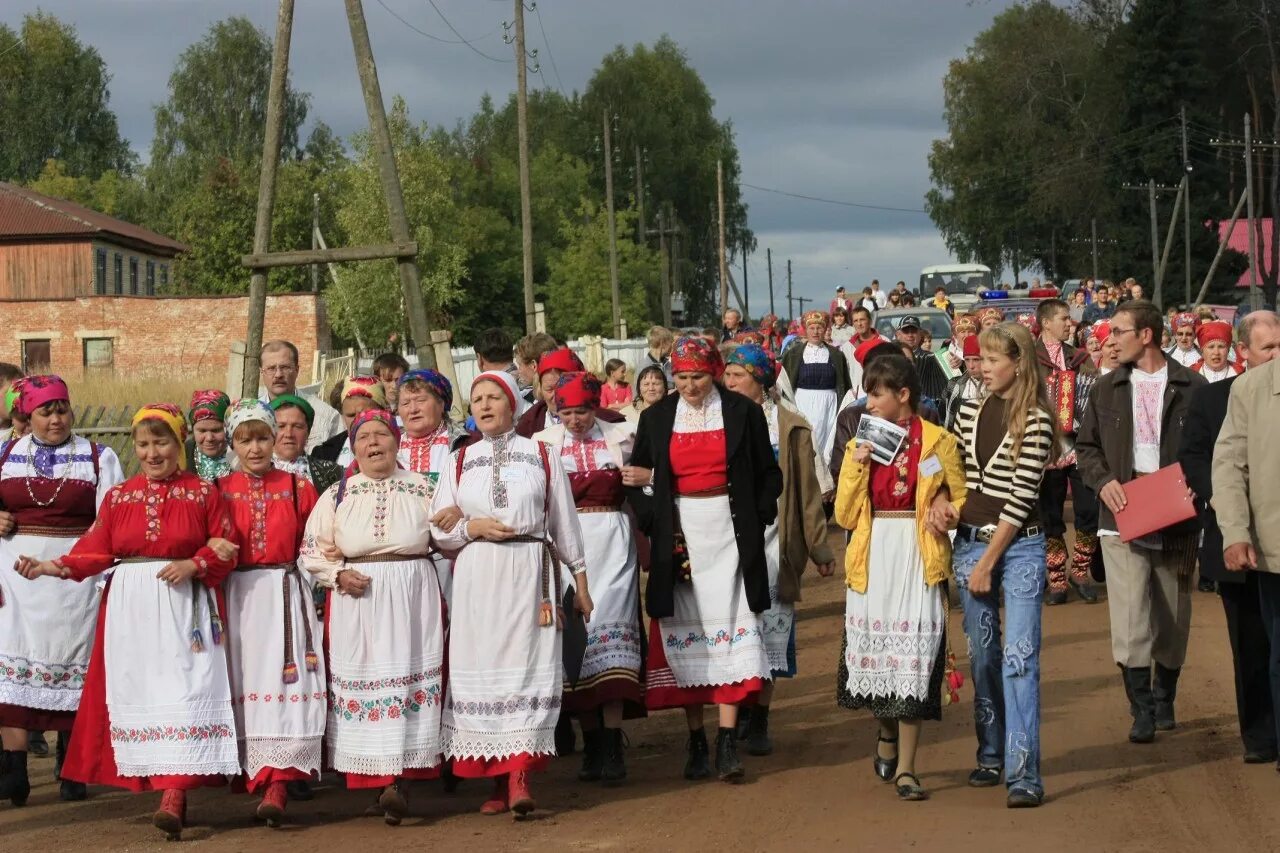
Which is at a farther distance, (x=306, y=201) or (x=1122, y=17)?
(x=1122, y=17)

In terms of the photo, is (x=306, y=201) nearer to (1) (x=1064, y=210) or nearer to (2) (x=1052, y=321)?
(1) (x=1064, y=210)

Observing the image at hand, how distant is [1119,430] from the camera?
9477mm

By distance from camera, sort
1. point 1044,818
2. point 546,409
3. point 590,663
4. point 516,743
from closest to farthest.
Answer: point 1044,818 → point 516,743 → point 590,663 → point 546,409

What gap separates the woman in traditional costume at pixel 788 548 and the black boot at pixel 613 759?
0.83 metres

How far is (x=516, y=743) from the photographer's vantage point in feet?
26.4

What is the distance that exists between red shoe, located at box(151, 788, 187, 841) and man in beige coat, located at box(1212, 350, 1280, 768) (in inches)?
185

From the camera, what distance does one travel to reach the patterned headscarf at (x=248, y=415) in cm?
830

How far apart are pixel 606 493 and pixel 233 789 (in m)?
2.24

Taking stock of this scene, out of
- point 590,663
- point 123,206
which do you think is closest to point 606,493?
point 590,663

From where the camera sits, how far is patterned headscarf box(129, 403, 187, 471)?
26.7ft

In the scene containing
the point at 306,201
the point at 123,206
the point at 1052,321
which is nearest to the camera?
the point at 1052,321

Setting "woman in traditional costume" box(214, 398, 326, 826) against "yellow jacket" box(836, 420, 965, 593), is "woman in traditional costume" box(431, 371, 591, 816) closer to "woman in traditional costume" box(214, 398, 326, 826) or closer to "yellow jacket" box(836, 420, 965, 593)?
"woman in traditional costume" box(214, 398, 326, 826)

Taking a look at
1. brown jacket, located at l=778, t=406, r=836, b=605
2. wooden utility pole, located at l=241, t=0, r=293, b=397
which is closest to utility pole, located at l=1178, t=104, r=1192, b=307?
wooden utility pole, located at l=241, t=0, r=293, b=397

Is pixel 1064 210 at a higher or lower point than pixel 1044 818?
higher
